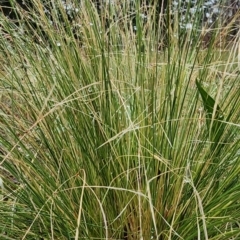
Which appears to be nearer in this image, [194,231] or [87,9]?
[194,231]

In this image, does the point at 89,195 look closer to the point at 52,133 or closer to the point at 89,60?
the point at 52,133

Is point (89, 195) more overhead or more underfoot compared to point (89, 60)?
more underfoot

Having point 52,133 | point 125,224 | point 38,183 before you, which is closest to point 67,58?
point 52,133

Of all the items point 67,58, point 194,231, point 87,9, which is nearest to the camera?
point 194,231

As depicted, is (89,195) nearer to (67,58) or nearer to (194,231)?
(194,231)

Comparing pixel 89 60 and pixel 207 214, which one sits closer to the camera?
pixel 207 214

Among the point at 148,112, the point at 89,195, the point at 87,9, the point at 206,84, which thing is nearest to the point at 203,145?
the point at 148,112

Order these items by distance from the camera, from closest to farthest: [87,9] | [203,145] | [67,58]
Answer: [203,145], [67,58], [87,9]

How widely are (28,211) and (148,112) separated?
0.34 meters

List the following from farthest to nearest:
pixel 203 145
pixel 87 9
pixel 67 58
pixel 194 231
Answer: pixel 87 9 → pixel 67 58 → pixel 203 145 → pixel 194 231

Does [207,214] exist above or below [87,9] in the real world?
below

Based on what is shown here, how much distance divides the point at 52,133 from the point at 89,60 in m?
0.26

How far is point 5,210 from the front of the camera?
3.42ft

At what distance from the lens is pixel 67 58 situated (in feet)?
4.02
